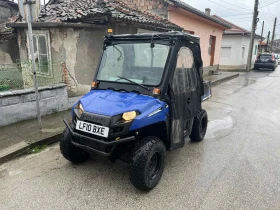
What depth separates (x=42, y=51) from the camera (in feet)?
22.7

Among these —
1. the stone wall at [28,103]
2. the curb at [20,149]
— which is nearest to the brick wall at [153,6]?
the stone wall at [28,103]

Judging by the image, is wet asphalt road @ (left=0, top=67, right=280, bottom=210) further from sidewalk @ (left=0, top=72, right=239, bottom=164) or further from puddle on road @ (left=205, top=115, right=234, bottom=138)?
puddle on road @ (left=205, top=115, right=234, bottom=138)

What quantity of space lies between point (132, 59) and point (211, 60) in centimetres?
1503

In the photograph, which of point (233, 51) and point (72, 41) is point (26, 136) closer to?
point (72, 41)

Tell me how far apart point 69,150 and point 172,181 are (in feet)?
5.47

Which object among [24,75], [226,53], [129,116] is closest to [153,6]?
[24,75]

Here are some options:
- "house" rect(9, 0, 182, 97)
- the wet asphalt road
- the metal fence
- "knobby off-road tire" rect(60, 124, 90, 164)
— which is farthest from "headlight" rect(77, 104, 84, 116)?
"house" rect(9, 0, 182, 97)

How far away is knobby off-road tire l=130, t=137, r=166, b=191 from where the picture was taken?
116 inches

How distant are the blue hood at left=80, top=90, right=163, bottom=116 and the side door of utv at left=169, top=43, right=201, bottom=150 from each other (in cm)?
47

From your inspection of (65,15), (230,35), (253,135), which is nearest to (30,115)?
(65,15)

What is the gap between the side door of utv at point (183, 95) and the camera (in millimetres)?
3535

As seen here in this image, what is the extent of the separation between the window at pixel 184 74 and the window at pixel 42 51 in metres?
4.10

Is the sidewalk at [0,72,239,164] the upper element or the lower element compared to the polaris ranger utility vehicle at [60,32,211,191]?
lower

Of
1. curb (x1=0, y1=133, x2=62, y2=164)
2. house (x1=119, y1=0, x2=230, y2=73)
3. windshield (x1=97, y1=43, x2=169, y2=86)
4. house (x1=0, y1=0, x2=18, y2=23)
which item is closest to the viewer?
windshield (x1=97, y1=43, x2=169, y2=86)
